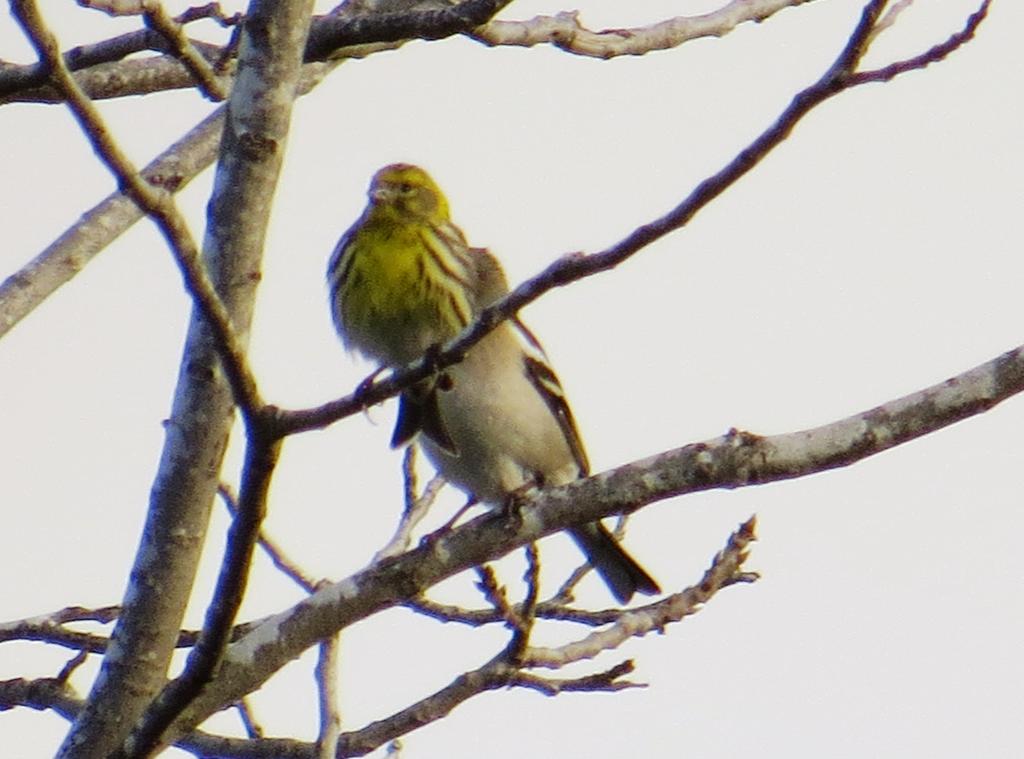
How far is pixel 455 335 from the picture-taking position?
493 centimetres

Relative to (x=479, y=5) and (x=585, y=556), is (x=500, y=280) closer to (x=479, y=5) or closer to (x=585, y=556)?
(x=585, y=556)

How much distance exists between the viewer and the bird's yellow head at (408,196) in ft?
17.6

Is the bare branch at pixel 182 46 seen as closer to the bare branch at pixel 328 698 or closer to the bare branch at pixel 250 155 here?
the bare branch at pixel 250 155

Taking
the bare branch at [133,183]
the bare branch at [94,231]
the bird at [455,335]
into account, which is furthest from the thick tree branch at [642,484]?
the bird at [455,335]

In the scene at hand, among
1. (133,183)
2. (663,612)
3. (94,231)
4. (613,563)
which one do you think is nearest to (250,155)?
(133,183)

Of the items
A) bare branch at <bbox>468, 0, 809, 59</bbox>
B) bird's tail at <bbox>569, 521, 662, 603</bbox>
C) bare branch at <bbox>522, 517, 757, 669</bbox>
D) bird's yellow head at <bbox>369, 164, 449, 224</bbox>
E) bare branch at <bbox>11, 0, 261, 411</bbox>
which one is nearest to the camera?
bare branch at <bbox>11, 0, 261, 411</bbox>

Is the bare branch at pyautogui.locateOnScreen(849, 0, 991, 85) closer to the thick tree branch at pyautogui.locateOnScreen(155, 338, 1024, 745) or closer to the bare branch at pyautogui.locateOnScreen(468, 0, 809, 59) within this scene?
the thick tree branch at pyautogui.locateOnScreen(155, 338, 1024, 745)

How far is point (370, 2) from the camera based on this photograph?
4.62 m

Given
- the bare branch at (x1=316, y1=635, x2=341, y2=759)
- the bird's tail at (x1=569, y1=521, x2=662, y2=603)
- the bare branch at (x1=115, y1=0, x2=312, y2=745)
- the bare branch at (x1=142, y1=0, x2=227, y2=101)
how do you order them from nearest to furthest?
the bare branch at (x1=115, y1=0, x2=312, y2=745) → the bare branch at (x1=142, y1=0, x2=227, y2=101) → the bare branch at (x1=316, y1=635, x2=341, y2=759) → the bird's tail at (x1=569, y1=521, x2=662, y2=603)

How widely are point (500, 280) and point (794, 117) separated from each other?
2.92 m

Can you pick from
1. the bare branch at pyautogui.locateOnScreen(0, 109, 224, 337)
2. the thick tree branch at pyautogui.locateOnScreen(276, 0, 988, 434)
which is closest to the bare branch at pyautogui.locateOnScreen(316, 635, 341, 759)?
the thick tree branch at pyautogui.locateOnScreen(276, 0, 988, 434)

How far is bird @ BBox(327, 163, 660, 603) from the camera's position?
497 cm

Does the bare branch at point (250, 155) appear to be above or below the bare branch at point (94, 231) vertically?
below

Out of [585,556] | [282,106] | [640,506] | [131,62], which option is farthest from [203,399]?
[585,556]
